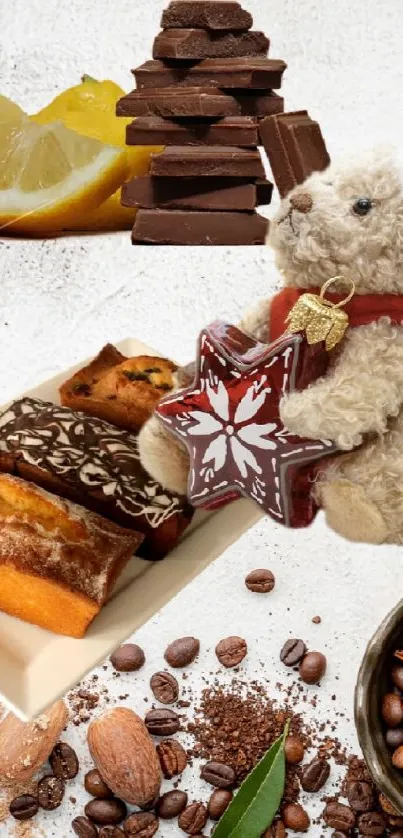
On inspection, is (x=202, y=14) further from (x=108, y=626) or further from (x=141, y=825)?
(x=141, y=825)

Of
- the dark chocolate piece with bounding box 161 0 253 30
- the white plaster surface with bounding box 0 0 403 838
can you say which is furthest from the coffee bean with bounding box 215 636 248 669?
the dark chocolate piece with bounding box 161 0 253 30

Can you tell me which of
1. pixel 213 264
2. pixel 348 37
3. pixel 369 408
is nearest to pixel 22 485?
pixel 213 264

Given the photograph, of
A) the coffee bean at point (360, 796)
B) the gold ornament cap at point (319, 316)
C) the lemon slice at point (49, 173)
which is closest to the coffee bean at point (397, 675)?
the coffee bean at point (360, 796)

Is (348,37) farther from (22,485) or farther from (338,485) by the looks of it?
(22,485)

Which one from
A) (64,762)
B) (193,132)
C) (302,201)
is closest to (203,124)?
(193,132)

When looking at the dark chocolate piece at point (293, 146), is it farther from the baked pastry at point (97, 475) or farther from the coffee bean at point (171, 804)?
the coffee bean at point (171, 804)

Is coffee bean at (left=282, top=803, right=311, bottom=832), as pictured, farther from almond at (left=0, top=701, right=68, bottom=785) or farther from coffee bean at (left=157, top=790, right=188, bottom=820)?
almond at (left=0, top=701, right=68, bottom=785)
